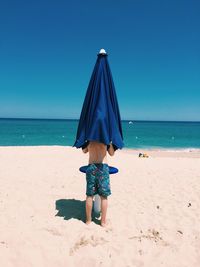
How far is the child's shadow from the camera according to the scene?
546 cm

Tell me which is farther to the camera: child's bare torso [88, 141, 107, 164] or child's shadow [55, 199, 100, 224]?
child's shadow [55, 199, 100, 224]

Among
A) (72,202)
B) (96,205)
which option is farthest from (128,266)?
(72,202)

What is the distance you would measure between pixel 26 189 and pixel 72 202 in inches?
60.1

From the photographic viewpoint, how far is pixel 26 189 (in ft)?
23.6

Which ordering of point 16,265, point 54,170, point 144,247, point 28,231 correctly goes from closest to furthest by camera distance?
1. point 16,265
2. point 144,247
3. point 28,231
4. point 54,170

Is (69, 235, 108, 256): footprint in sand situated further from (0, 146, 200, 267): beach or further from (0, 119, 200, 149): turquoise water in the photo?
(0, 119, 200, 149): turquoise water

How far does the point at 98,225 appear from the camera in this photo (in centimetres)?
506

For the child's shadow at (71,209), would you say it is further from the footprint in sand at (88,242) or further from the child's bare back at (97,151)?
the child's bare back at (97,151)

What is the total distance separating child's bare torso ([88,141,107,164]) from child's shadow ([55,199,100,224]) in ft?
4.26

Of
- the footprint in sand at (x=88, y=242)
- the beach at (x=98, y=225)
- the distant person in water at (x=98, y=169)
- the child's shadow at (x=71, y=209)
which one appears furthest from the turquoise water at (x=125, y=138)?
the footprint in sand at (x=88, y=242)

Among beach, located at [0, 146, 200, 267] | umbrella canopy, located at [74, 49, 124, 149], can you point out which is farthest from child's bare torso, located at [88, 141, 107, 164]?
beach, located at [0, 146, 200, 267]

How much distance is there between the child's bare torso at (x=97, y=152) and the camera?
15.9 ft

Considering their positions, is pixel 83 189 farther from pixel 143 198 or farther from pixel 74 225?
pixel 74 225

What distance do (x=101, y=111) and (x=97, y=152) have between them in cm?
75
